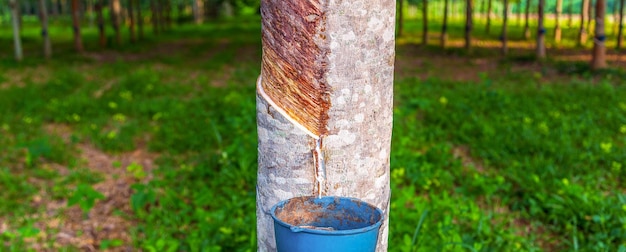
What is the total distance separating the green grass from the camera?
364 centimetres

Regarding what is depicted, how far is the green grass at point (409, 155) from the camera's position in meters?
3.64

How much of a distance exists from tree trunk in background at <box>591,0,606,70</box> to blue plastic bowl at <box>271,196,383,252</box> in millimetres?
8217

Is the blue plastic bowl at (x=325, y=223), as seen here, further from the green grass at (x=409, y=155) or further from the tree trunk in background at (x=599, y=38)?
the tree trunk in background at (x=599, y=38)

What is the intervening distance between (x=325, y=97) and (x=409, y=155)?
136 inches

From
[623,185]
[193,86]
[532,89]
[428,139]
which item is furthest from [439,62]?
[623,185]

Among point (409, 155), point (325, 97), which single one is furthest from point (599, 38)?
point (325, 97)

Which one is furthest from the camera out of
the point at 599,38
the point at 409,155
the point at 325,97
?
the point at 599,38

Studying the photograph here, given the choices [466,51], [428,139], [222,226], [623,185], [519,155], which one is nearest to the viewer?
[222,226]

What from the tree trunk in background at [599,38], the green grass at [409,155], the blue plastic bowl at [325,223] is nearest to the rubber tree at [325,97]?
the blue plastic bowl at [325,223]

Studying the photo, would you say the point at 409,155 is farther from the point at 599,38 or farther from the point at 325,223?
the point at 599,38

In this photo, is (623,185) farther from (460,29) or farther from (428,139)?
(460,29)

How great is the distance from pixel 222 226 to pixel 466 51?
9.31m

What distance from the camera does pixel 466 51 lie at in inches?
468

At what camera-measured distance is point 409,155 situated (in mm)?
4996
